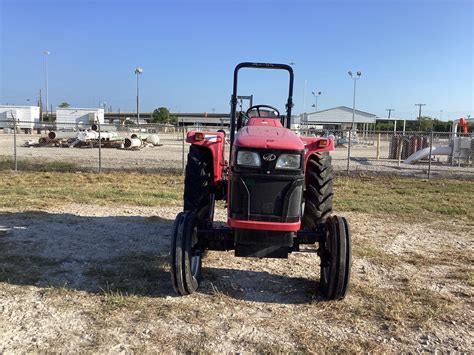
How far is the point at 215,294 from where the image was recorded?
15.6ft

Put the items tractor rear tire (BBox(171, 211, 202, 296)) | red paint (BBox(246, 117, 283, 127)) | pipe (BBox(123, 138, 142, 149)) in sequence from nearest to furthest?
tractor rear tire (BBox(171, 211, 202, 296)) → red paint (BBox(246, 117, 283, 127)) → pipe (BBox(123, 138, 142, 149))

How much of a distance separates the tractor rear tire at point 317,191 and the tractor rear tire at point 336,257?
0.74 m

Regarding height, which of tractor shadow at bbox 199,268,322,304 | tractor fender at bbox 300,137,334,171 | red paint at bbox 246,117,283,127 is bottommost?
tractor shadow at bbox 199,268,322,304

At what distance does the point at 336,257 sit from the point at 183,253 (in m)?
1.43

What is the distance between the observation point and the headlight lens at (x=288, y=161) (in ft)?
13.6

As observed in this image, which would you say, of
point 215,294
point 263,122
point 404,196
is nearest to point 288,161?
point 263,122

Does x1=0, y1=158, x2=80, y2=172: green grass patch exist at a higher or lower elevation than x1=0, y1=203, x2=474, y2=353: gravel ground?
higher

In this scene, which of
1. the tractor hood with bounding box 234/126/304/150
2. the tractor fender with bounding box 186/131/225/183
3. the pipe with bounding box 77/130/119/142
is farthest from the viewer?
the pipe with bounding box 77/130/119/142

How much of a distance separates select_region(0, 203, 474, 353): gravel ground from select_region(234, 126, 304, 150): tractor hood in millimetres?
1541

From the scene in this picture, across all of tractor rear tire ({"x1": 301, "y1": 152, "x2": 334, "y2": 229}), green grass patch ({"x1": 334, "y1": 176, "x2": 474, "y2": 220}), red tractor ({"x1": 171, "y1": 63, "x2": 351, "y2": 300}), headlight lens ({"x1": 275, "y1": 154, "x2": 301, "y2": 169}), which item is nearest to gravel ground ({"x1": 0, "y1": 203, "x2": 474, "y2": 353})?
red tractor ({"x1": 171, "y1": 63, "x2": 351, "y2": 300})

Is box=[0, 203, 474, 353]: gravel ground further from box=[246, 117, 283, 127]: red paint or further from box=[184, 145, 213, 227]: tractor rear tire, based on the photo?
box=[246, 117, 283, 127]: red paint

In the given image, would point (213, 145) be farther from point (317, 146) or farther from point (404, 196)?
point (404, 196)

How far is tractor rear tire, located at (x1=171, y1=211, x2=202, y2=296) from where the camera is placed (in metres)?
4.42

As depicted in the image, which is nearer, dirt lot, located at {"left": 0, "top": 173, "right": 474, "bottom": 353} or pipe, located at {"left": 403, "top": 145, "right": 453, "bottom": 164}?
dirt lot, located at {"left": 0, "top": 173, "right": 474, "bottom": 353}
